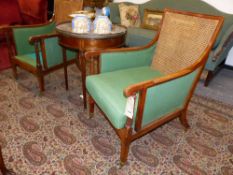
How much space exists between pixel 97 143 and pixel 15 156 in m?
0.62

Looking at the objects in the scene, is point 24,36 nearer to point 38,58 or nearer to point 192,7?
point 38,58

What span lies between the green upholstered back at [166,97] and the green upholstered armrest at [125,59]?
1.75 feet

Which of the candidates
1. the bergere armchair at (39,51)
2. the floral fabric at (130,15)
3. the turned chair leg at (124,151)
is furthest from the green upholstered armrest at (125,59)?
the floral fabric at (130,15)

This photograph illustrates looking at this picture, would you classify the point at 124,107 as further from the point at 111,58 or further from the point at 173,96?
the point at 111,58

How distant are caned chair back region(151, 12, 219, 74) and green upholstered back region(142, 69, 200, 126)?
192 millimetres

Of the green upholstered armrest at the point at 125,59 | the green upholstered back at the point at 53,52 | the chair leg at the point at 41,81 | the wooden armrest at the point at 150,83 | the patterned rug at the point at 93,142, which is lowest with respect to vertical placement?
the patterned rug at the point at 93,142

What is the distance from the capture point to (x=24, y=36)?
2.25 meters

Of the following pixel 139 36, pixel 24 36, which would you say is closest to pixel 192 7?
pixel 139 36

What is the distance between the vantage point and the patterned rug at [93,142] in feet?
4.51

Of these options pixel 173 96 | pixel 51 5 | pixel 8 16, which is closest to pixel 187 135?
pixel 173 96

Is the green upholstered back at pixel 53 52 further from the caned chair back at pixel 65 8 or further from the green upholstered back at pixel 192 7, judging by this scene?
the green upholstered back at pixel 192 7

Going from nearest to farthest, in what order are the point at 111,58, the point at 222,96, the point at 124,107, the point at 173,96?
the point at 124,107 < the point at 173,96 < the point at 111,58 < the point at 222,96

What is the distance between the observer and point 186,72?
127cm

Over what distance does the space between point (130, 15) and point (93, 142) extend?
254cm
